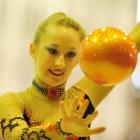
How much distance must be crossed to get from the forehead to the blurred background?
396 mm

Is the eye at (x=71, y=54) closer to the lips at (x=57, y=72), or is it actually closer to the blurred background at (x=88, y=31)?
the lips at (x=57, y=72)

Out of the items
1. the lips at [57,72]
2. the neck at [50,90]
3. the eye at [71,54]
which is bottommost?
the neck at [50,90]

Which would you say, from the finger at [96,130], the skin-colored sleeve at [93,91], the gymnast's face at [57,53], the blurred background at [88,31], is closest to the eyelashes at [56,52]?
the gymnast's face at [57,53]

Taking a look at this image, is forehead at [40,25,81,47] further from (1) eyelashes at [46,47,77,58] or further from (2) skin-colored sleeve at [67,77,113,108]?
(2) skin-colored sleeve at [67,77,113,108]

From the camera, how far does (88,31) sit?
4.39ft

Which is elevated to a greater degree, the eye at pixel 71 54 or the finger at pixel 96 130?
the eye at pixel 71 54

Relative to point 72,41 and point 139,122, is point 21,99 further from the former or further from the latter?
point 139,122

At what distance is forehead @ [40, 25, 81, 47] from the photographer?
2.88 ft

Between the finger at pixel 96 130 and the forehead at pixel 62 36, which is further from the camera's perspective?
the forehead at pixel 62 36

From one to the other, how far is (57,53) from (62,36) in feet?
0.13

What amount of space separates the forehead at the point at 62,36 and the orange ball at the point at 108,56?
0.42ft

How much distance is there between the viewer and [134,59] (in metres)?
0.75

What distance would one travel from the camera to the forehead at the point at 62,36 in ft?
2.88

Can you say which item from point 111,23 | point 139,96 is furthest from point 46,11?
point 139,96
